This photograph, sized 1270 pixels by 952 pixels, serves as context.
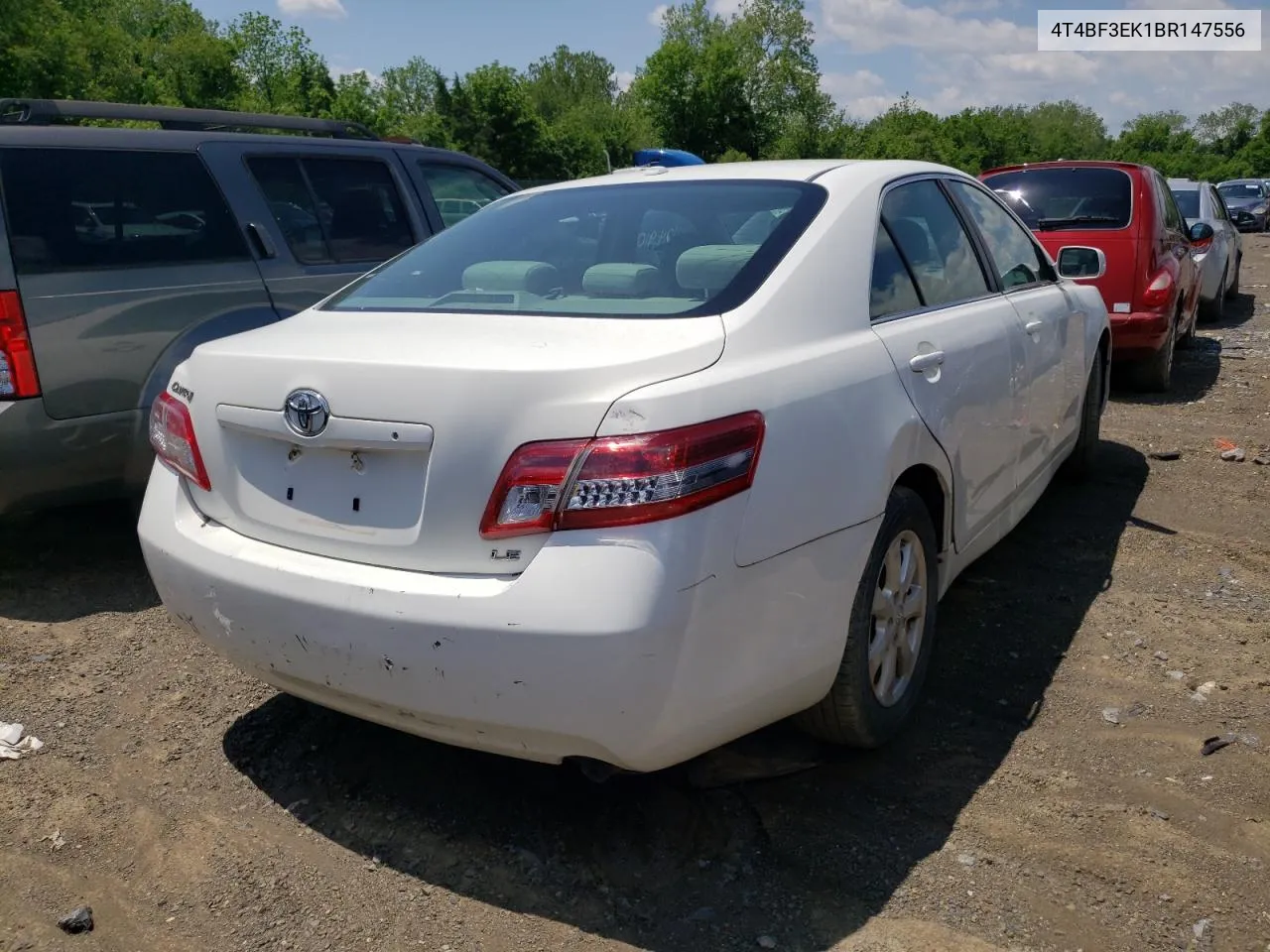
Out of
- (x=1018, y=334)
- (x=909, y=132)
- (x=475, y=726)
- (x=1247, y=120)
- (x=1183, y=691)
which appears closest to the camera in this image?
(x=475, y=726)

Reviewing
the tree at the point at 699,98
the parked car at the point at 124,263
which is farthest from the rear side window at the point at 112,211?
the tree at the point at 699,98

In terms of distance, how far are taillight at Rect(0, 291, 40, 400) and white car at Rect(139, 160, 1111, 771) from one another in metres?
1.40

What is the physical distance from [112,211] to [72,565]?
5.05 ft

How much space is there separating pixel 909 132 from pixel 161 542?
231ft

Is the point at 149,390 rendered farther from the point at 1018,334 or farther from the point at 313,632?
the point at 1018,334

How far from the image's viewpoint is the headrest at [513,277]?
3.05 m

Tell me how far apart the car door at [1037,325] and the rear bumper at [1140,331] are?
3.16 metres

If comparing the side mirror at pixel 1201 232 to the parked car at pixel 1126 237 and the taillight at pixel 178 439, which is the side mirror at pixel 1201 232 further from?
the taillight at pixel 178 439

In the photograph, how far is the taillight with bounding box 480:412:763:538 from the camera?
2.18m

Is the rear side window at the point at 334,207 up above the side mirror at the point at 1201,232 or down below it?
above

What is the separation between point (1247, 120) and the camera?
79375 mm

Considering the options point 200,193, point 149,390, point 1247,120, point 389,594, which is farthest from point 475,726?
point 1247,120

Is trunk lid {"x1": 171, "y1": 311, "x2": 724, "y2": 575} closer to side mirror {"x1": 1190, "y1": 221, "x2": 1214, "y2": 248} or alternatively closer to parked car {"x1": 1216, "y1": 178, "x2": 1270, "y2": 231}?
side mirror {"x1": 1190, "y1": 221, "x2": 1214, "y2": 248}

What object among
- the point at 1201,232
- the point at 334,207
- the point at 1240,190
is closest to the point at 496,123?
the point at 1240,190
